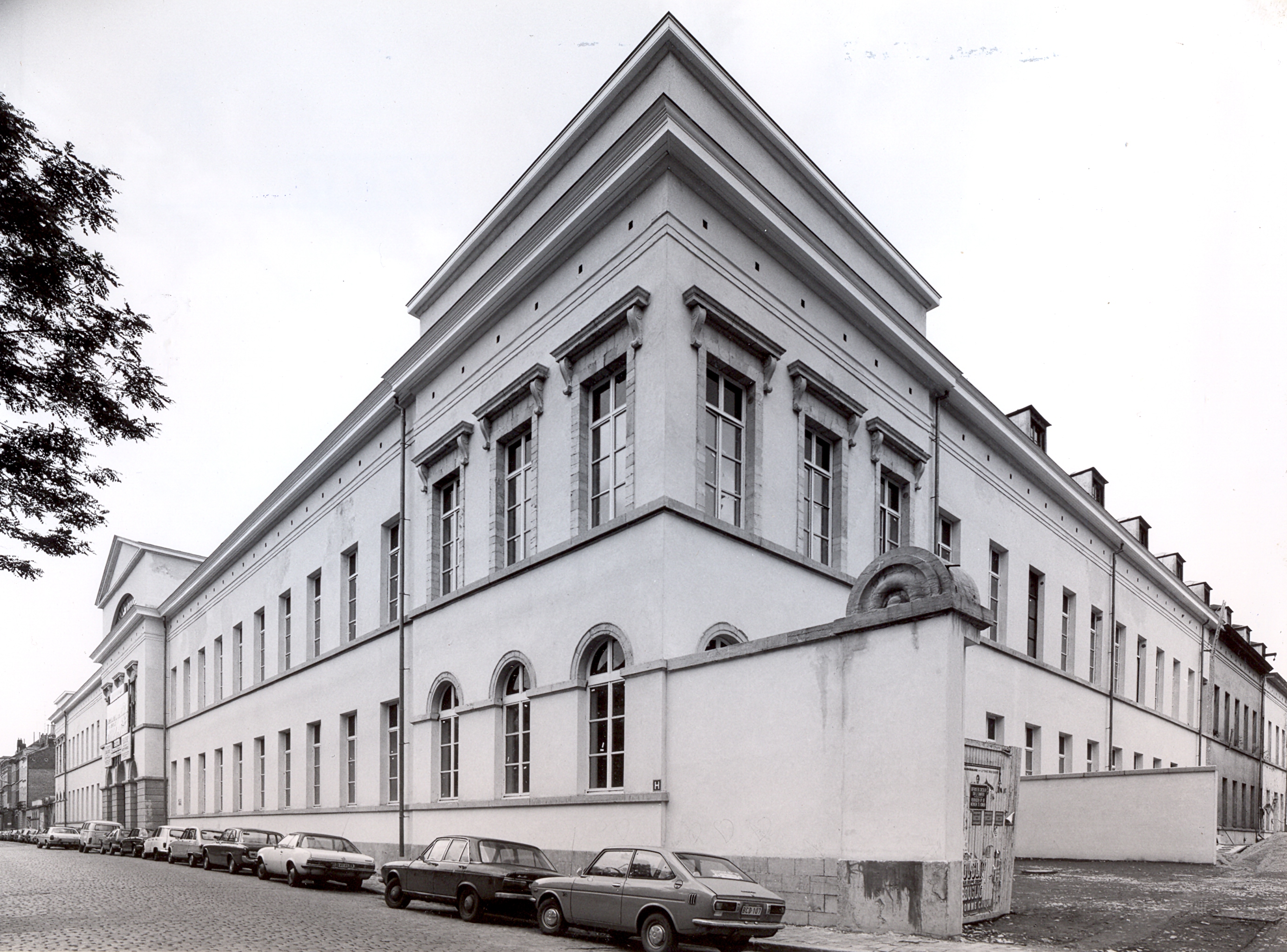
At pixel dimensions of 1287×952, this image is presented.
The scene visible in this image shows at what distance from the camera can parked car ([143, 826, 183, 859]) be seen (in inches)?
1227

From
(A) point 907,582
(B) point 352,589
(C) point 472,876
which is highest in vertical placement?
(A) point 907,582

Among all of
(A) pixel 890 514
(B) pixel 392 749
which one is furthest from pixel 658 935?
(B) pixel 392 749

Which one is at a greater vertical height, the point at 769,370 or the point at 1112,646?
the point at 769,370

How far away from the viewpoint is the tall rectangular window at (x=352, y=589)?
28.1 metres

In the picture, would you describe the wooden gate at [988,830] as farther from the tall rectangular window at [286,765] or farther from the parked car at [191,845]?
the tall rectangular window at [286,765]

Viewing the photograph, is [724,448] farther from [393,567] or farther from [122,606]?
[122,606]

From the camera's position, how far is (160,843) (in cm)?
3212

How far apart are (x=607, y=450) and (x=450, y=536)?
7002mm

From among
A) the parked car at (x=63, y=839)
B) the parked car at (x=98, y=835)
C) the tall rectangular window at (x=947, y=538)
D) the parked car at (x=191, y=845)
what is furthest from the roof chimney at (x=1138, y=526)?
the parked car at (x=63, y=839)

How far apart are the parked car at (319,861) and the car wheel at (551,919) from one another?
8070 millimetres

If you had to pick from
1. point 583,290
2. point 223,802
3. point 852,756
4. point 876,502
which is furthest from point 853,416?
point 223,802

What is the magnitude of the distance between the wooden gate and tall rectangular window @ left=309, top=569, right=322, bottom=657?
73.2 ft

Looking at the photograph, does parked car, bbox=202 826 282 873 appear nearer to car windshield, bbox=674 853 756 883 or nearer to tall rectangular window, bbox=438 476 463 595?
tall rectangular window, bbox=438 476 463 595

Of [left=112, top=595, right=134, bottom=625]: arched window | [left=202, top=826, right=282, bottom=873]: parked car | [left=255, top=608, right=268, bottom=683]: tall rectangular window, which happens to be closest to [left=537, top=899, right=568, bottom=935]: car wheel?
[left=202, top=826, right=282, bottom=873]: parked car
